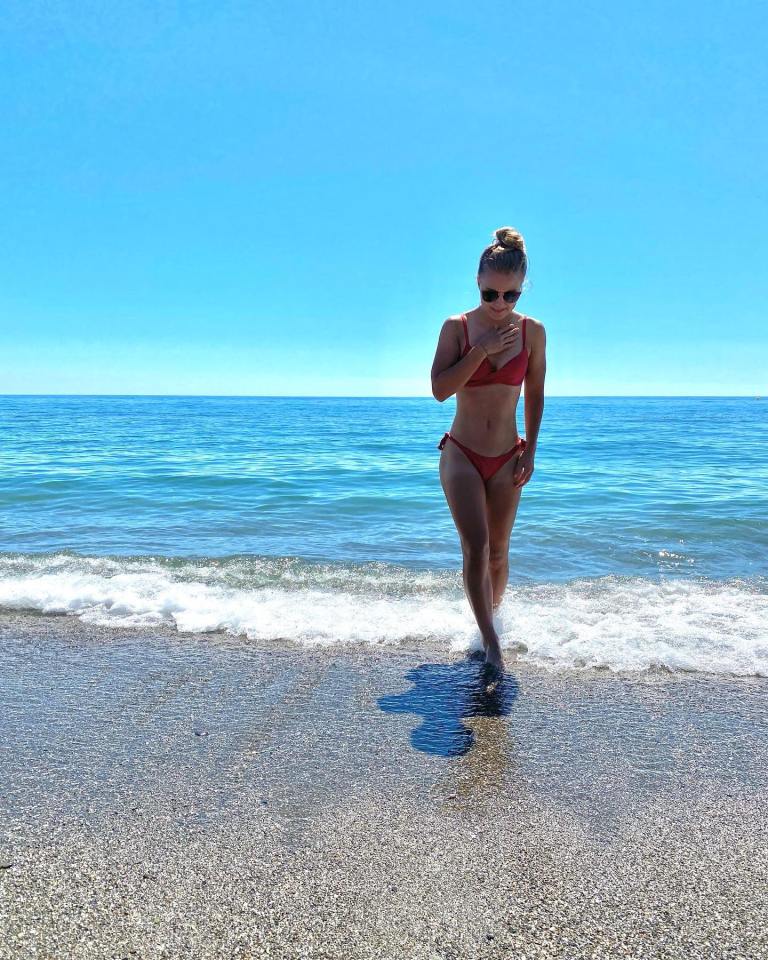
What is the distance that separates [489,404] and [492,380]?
138mm

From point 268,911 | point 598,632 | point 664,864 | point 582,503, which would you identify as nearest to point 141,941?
point 268,911

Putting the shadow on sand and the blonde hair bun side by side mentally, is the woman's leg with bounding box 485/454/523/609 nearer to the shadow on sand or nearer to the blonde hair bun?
the shadow on sand

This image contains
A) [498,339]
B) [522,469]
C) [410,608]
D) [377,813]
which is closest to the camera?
[377,813]

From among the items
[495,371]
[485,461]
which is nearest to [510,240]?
[495,371]

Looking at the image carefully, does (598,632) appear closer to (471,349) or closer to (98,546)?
(471,349)

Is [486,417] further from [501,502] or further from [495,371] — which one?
[501,502]

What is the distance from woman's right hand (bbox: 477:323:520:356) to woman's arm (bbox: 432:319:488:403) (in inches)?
3.2

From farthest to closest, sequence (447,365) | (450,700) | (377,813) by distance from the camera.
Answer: (447,365) → (450,700) → (377,813)

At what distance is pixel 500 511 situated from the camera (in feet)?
12.6

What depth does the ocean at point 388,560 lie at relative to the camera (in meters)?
4.14

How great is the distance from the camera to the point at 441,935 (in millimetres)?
1749

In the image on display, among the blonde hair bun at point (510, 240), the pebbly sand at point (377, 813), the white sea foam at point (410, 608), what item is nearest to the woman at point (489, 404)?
the blonde hair bun at point (510, 240)

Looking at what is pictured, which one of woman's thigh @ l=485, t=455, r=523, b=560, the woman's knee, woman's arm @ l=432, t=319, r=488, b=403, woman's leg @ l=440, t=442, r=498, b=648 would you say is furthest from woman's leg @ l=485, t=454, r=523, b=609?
woman's arm @ l=432, t=319, r=488, b=403

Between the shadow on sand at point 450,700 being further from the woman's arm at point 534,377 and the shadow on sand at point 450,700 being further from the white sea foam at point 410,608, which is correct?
the woman's arm at point 534,377
